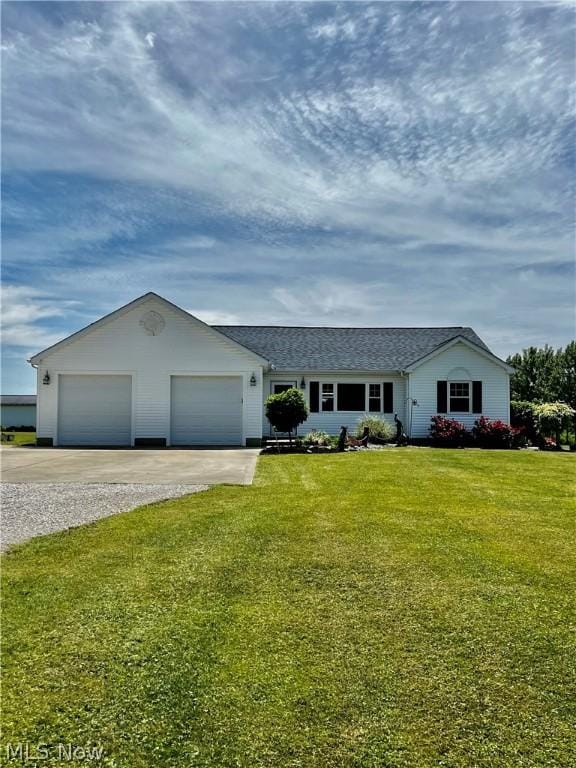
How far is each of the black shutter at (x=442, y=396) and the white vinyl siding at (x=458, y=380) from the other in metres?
0.14

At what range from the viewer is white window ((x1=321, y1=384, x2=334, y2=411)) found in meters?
22.2

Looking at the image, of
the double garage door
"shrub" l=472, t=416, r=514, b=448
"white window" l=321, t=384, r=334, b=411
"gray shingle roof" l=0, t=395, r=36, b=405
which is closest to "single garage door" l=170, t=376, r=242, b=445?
the double garage door

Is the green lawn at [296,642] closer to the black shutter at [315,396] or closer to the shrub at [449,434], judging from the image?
the shrub at [449,434]

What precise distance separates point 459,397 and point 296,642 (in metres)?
19.6

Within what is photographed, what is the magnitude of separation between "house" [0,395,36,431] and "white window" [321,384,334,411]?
84.2 feet

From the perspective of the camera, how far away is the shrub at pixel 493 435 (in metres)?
19.9

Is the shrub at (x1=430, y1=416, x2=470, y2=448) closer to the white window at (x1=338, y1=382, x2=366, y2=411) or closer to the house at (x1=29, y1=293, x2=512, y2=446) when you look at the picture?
the white window at (x1=338, y1=382, x2=366, y2=411)

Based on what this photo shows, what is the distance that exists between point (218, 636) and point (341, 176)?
11.5m

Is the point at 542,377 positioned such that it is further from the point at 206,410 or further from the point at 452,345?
the point at 206,410

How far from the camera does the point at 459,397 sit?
2184 centimetres

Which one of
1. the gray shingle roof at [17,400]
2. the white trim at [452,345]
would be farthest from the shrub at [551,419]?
the gray shingle roof at [17,400]

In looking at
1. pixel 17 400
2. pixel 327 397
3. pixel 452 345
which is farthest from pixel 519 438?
pixel 17 400

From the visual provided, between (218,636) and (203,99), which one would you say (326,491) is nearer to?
(218,636)

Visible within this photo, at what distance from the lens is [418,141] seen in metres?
11.3
